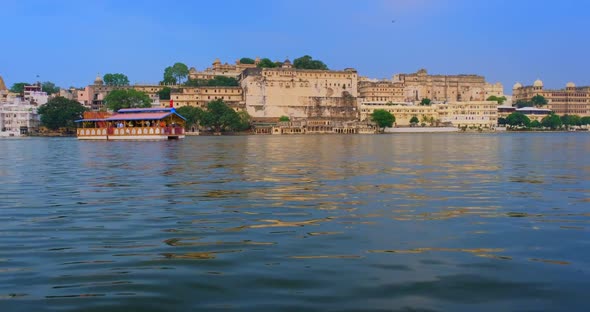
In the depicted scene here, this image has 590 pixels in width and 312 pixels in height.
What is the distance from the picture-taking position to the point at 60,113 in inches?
3703

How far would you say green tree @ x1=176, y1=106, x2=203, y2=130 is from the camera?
318 ft

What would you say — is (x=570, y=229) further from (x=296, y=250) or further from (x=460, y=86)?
(x=460, y=86)

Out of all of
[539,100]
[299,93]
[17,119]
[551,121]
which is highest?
[299,93]

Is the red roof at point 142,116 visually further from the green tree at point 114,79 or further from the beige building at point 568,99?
the beige building at point 568,99

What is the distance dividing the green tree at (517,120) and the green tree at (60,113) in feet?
303

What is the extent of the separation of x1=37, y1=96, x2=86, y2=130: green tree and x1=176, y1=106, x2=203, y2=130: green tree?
16.9 m

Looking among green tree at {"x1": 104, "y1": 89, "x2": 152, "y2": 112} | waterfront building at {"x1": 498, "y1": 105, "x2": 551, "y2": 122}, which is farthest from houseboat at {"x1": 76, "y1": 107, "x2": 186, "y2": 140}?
waterfront building at {"x1": 498, "y1": 105, "x2": 551, "y2": 122}

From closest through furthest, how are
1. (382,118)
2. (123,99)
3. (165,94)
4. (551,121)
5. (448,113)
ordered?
(123,99)
(382,118)
(165,94)
(448,113)
(551,121)

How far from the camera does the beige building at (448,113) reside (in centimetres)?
12056

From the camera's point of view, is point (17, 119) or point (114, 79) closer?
point (17, 119)

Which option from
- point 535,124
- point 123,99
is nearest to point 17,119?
point 123,99

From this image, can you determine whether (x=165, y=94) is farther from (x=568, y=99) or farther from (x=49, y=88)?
(x=568, y=99)

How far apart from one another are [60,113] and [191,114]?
21587 millimetres

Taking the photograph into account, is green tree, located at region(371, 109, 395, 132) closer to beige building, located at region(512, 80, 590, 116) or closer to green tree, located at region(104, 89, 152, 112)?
green tree, located at region(104, 89, 152, 112)
